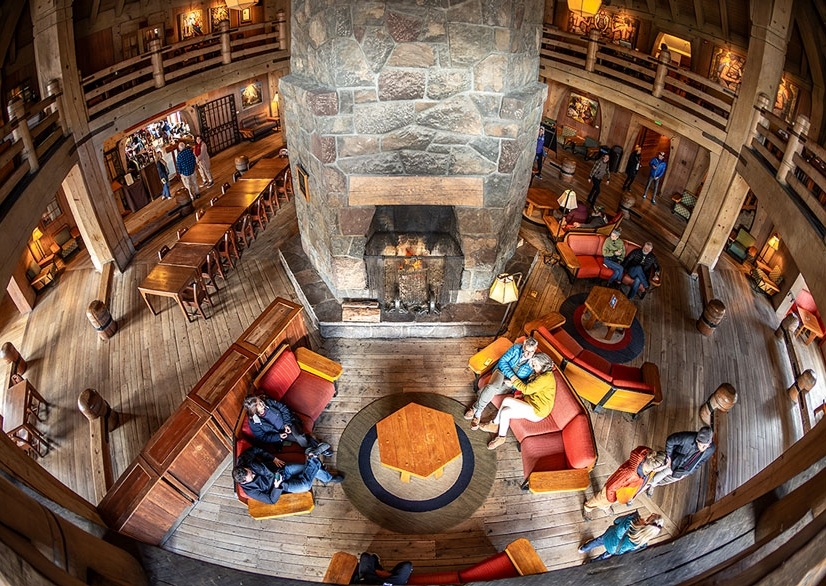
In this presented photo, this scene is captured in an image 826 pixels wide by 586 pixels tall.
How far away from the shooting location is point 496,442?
7.01 metres

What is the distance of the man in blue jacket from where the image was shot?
654cm

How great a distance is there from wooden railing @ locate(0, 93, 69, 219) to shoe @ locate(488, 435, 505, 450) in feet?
22.6

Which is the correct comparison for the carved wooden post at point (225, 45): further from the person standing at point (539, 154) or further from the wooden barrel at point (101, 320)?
the person standing at point (539, 154)

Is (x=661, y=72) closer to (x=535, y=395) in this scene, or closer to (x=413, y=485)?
(x=535, y=395)

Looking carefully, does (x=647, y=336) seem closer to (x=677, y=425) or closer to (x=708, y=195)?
(x=677, y=425)

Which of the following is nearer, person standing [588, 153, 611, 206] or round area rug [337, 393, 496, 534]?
round area rug [337, 393, 496, 534]

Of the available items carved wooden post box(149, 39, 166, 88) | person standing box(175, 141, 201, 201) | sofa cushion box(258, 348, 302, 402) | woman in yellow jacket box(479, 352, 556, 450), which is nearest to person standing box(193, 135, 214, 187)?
person standing box(175, 141, 201, 201)

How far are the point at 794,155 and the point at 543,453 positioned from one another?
583 cm

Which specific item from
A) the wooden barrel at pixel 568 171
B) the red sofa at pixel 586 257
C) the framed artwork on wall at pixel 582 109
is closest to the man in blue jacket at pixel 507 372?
the red sofa at pixel 586 257

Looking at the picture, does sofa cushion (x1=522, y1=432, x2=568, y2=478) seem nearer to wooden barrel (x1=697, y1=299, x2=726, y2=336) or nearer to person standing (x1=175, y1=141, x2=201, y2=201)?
wooden barrel (x1=697, y1=299, x2=726, y2=336)

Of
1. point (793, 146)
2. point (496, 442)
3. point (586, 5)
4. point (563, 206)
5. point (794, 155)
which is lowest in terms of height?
point (496, 442)

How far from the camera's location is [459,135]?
23.9ft

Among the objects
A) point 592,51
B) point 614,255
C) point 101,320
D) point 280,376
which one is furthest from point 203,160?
point 614,255

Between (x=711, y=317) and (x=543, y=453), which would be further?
(x=711, y=317)
